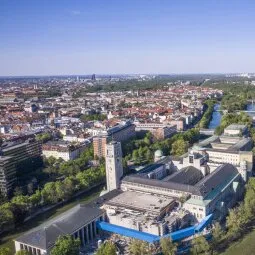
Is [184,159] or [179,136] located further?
[179,136]

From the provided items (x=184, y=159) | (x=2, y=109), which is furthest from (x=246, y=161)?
(x=2, y=109)

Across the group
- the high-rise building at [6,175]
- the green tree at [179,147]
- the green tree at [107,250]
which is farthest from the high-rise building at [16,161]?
the green tree at [179,147]

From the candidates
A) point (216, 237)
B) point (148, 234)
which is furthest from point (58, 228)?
point (216, 237)

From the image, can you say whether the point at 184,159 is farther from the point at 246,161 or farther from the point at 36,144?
the point at 36,144

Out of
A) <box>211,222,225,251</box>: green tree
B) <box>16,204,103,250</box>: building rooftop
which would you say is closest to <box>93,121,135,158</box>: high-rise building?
<box>16,204,103,250</box>: building rooftop

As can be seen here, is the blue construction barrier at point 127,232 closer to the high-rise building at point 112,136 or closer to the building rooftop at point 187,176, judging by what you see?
the building rooftop at point 187,176

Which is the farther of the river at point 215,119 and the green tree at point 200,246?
the river at point 215,119

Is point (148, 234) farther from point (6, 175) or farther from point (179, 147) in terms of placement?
point (179, 147)
